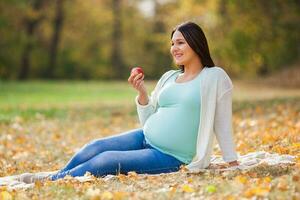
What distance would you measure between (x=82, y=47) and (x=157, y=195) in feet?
125

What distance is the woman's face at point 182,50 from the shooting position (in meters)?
5.39

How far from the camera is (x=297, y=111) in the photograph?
1128 cm

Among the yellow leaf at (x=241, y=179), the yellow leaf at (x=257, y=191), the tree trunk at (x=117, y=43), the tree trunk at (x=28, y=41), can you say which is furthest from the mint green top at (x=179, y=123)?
the tree trunk at (x=117, y=43)

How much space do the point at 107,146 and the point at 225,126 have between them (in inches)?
44.6

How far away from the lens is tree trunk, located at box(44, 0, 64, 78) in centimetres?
3741

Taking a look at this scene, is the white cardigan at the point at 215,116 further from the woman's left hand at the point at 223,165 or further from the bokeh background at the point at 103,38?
the bokeh background at the point at 103,38

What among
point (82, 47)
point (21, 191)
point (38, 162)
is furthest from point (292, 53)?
point (21, 191)

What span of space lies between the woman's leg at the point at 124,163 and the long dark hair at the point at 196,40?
3.04ft

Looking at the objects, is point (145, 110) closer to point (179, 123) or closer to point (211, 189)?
point (179, 123)

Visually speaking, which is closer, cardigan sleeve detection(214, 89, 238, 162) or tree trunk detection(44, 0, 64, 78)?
cardigan sleeve detection(214, 89, 238, 162)

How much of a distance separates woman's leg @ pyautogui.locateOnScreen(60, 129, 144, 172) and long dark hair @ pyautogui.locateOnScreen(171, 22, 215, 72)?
0.92m

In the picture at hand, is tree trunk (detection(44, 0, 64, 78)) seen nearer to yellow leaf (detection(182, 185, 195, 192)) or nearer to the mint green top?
the mint green top

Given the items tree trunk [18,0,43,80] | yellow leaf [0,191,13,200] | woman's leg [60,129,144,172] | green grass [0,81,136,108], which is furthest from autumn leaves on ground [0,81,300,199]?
tree trunk [18,0,43,80]

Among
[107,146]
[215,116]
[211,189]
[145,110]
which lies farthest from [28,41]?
[211,189]
